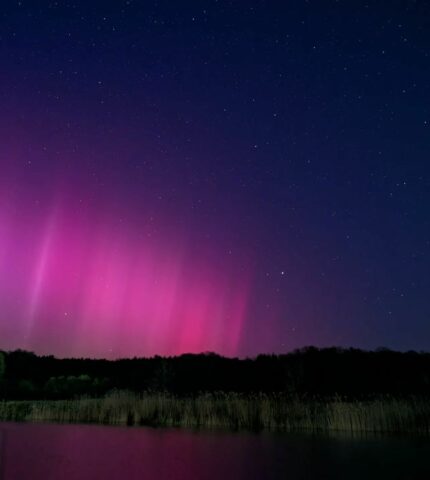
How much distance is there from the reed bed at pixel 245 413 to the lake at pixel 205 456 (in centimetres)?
196

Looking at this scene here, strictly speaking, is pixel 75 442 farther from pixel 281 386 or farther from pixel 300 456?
pixel 281 386

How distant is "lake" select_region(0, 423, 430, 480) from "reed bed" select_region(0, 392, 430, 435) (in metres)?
1.96

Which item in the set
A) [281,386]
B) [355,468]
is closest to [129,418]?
[355,468]

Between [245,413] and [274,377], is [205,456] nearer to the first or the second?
[245,413]

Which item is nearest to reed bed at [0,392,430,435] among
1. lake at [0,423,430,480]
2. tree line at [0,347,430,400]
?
lake at [0,423,430,480]

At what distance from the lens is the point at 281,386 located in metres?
48.6

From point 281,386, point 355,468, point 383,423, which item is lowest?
point 355,468

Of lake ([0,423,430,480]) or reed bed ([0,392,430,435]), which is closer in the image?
lake ([0,423,430,480])

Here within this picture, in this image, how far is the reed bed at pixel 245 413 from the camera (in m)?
22.2

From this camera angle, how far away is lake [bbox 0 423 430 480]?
13.7m

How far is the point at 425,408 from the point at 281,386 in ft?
89.4

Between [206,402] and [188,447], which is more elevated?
[206,402]

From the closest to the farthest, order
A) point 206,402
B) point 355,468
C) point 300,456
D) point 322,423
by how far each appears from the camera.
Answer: point 355,468, point 300,456, point 322,423, point 206,402

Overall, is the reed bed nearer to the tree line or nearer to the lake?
the lake
